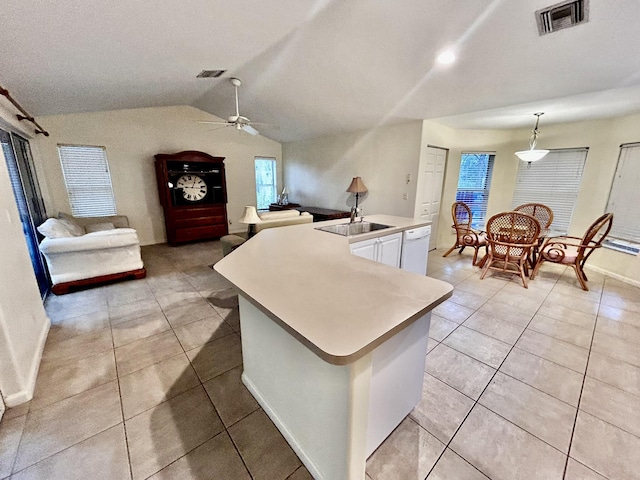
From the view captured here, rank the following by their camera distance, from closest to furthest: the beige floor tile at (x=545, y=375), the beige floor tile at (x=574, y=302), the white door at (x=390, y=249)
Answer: the beige floor tile at (x=545, y=375)
the white door at (x=390, y=249)
the beige floor tile at (x=574, y=302)

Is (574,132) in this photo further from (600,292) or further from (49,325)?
(49,325)

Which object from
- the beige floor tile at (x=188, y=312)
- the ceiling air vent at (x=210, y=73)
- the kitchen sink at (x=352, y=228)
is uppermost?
the ceiling air vent at (x=210, y=73)

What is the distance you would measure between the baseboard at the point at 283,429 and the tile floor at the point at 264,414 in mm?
39

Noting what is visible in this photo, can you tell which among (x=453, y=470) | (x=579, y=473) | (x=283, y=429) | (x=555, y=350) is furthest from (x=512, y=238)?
(x=283, y=429)

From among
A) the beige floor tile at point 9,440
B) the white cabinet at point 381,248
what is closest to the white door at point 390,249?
the white cabinet at point 381,248

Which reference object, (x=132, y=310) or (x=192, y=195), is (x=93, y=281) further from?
(x=192, y=195)

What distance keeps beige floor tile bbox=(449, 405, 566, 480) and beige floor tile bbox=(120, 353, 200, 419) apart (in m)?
1.71

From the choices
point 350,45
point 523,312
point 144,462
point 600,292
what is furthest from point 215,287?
point 600,292

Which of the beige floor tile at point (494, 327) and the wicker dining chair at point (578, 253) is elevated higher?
the wicker dining chair at point (578, 253)

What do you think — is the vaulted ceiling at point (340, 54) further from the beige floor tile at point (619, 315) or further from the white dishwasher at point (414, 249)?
the beige floor tile at point (619, 315)

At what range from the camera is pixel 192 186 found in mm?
5344

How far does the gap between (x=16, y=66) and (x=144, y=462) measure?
3.22m

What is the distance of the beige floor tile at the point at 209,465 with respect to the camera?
1216mm

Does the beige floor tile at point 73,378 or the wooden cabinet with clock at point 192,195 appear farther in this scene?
the wooden cabinet with clock at point 192,195
